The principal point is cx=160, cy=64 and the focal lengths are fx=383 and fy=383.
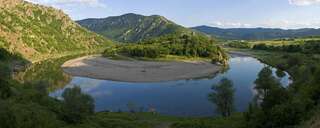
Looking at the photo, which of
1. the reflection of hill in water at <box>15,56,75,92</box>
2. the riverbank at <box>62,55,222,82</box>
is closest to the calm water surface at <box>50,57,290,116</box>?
the reflection of hill in water at <box>15,56,75,92</box>

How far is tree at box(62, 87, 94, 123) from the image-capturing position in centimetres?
5912

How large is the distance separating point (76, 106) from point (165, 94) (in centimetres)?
5685

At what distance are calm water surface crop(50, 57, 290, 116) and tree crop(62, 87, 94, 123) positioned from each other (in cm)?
2719

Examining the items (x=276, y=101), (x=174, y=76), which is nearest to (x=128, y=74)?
(x=174, y=76)

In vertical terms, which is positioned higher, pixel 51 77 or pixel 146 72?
pixel 146 72

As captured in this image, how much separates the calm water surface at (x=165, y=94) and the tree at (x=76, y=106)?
27.2 m

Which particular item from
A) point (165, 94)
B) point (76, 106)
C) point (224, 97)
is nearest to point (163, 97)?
point (165, 94)

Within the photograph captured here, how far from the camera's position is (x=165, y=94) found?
120 metres

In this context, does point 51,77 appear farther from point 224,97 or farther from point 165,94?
point 224,97

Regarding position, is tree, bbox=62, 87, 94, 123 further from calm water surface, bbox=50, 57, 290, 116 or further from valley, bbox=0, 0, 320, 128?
calm water surface, bbox=50, 57, 290, 116

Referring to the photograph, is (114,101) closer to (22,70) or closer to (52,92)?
(52,92)

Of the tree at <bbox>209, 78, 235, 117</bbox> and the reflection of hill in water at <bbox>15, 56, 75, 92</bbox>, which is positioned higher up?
the tree at <bbox>209, 78, 235, 117</bbox>

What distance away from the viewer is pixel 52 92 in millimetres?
129125

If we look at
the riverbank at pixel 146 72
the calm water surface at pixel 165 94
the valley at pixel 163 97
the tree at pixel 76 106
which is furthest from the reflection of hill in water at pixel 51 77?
the tree at pixel 76 106
